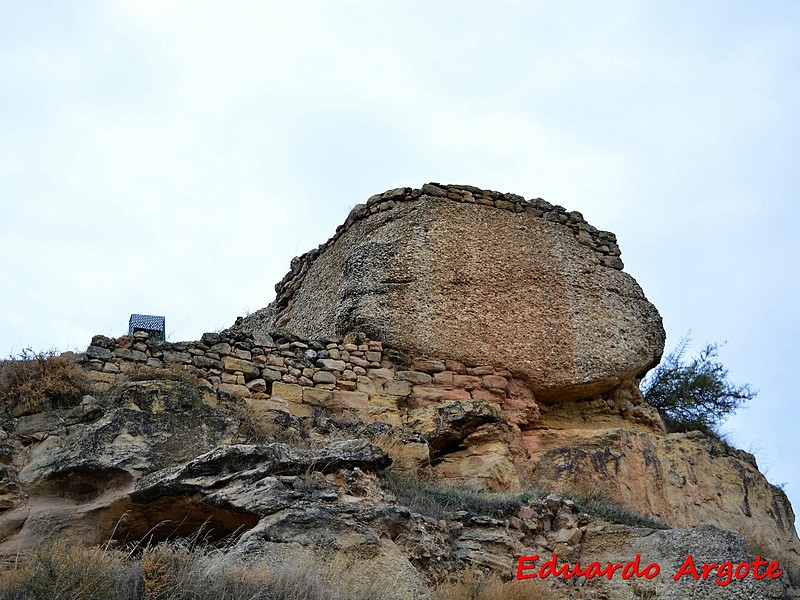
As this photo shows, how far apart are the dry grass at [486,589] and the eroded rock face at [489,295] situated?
13.5ft

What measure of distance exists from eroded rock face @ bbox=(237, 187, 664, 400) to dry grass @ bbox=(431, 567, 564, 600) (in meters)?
Result: 4.13

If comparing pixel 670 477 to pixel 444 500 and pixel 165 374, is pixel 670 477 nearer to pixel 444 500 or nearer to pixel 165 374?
pixel 444 500

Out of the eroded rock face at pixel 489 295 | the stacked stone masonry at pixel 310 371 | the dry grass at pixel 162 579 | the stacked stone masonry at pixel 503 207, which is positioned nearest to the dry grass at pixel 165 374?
the stacked stone masonry at pixel 310 371

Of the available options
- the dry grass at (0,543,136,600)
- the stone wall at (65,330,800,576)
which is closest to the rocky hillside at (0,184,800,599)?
the stone wall at (65,330,800,576)

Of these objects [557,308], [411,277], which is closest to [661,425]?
[557,308]

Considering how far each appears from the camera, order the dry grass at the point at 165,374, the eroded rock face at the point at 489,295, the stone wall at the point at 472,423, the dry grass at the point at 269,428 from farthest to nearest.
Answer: the eroded rock face at the point at 489,295 < the stone wall at the point at 472,423 < the dry grass at the point at 165,374 < the dry grass at the point at 269,428

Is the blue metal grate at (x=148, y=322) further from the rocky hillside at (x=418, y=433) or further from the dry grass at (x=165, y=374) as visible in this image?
the dry grass at (x=165, y=374)

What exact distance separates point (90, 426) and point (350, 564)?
269 centimetres

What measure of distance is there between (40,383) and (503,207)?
5904mm

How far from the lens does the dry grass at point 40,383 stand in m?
8.05

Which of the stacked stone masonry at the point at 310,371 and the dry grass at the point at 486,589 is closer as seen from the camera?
the dry grass at the point at 486,589

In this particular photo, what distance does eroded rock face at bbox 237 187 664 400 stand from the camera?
411 inches

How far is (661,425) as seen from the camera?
432 inches

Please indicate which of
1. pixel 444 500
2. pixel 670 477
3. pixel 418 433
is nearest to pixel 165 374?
pixel 418 433
